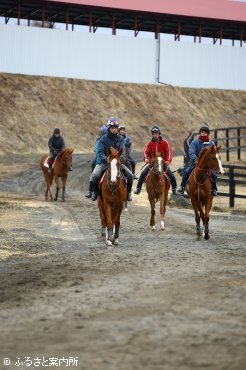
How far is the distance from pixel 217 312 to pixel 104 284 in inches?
100

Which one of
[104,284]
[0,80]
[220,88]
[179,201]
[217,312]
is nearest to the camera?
[217,312]

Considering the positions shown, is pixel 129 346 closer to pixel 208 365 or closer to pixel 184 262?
pixel 208 365

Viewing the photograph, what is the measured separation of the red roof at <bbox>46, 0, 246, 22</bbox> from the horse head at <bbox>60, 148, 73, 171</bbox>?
32.3 m

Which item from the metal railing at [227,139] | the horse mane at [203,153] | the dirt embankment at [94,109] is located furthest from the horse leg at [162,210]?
the dirt embankment at [94,109]

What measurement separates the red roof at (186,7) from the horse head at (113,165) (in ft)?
147

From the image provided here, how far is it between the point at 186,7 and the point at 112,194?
5210 cm

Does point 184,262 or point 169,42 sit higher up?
point 169,42

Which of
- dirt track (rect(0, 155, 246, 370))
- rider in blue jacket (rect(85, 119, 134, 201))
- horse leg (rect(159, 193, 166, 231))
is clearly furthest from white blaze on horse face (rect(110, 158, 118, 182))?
horse leg (rect(159, 193, 166, 231))

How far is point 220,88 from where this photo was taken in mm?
69250

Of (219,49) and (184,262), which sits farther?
(219,49)

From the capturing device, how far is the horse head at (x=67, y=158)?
29078 mm

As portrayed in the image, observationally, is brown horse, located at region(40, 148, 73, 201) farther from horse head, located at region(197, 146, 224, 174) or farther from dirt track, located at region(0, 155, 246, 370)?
horse head, located at region(197, 146, 224, 174)

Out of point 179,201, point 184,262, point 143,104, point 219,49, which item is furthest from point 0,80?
point 184,262

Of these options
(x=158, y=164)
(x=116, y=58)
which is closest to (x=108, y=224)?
(x=158, y=164)
